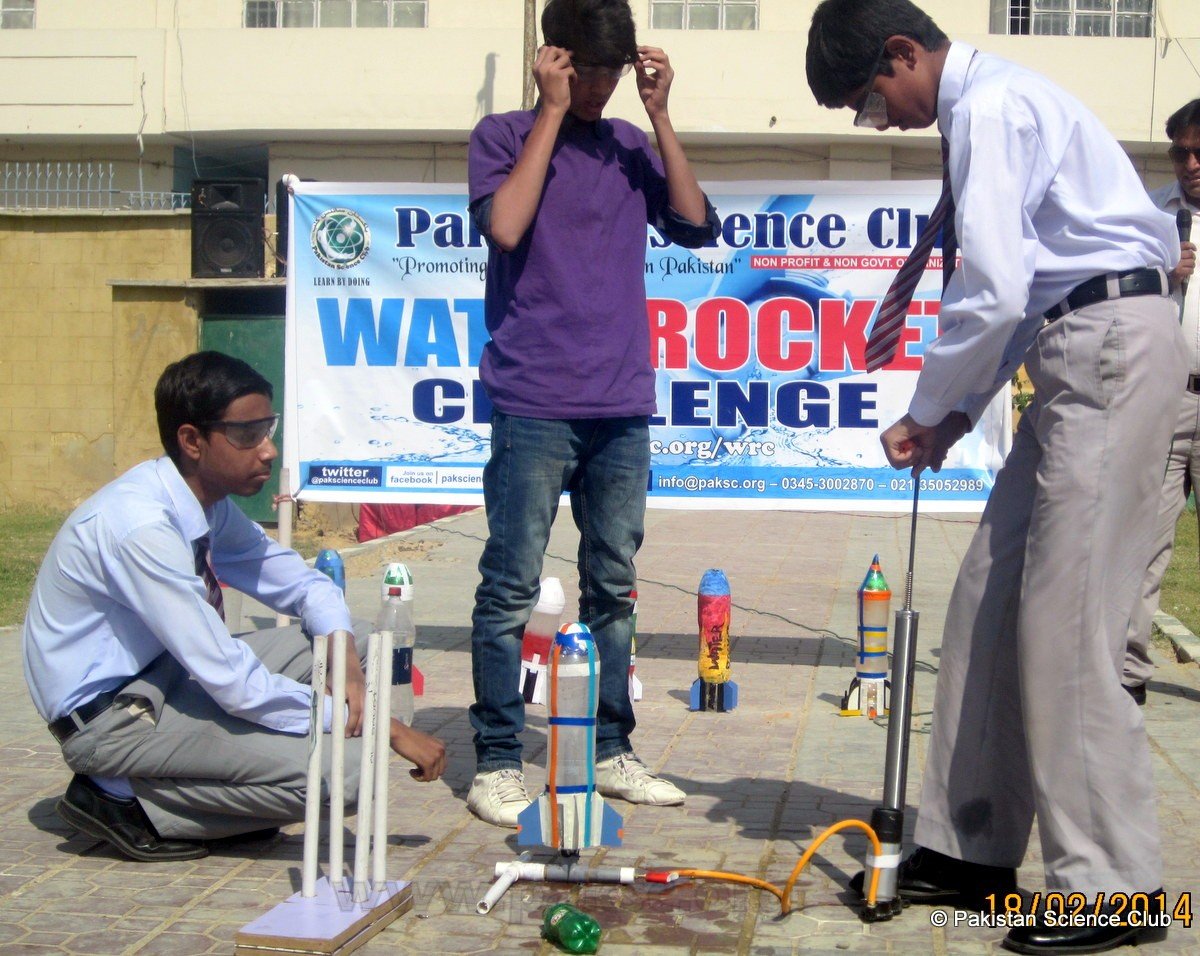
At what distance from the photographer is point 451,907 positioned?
3.66 metres

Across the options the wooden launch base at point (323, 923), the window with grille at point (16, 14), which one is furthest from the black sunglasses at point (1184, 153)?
the window with grille at point (16, 14)

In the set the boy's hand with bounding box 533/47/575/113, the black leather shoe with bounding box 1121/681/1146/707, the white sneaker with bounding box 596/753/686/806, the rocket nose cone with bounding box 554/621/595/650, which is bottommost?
the black leather shoe with bounding box 1121/681/1146/707

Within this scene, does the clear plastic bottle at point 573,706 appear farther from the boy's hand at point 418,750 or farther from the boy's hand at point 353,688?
the boy's hand at point 353,688

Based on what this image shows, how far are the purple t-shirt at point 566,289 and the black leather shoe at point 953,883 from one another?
1.65m

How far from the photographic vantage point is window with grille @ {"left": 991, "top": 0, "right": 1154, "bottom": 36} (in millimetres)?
22359

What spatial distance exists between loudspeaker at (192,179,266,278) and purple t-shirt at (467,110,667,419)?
15.0 m

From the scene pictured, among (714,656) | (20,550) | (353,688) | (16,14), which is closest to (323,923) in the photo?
(353,688)

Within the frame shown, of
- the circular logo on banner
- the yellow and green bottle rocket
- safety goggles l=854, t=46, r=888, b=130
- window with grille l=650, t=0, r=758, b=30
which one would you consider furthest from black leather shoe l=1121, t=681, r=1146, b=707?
window with grille l=650, t=0, r=758, b=30

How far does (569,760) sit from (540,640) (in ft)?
8.57

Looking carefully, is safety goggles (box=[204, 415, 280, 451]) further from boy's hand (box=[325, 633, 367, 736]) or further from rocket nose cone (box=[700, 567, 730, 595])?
rocket nose cone (box=[700, 567, 730, 595])

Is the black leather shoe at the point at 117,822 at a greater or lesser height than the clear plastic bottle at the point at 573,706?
lesser

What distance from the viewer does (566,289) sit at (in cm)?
460

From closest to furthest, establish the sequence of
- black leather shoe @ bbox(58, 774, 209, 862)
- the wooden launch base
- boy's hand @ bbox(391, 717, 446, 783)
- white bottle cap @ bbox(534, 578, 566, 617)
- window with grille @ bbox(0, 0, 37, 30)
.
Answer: the wooden launch base, boy's hand @ bbox(391, 717, 446, 783), black leather shoe @ bbox(58, 774, 209, 862), white bottle cap @ bbox(534, 578, 566, 617), window with grille @ bbox(0, 0, 37, 30)

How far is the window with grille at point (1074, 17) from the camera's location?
2236 cm
